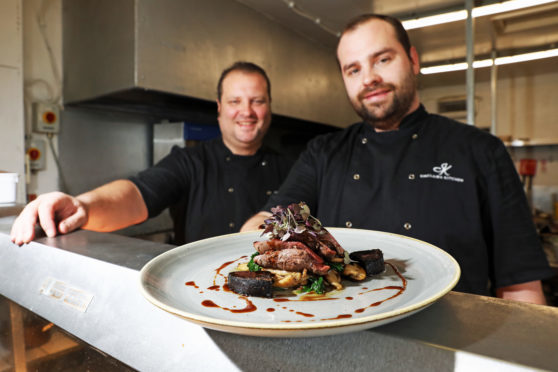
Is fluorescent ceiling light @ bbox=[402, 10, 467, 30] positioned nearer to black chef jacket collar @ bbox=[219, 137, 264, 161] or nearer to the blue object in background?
the blue object in background

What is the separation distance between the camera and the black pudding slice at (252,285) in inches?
22.0

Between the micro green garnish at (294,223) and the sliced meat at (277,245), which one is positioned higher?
the micro green garnish at (294,223)

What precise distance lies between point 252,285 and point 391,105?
1.32 meters

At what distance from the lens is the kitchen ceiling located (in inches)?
150

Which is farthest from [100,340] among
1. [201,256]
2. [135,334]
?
[201,256]

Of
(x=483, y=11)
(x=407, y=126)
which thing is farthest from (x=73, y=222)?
(x=483, y=11)

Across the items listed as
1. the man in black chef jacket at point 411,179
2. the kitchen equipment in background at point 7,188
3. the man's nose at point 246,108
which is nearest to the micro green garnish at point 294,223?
the man in black chef jacket at point 411,179

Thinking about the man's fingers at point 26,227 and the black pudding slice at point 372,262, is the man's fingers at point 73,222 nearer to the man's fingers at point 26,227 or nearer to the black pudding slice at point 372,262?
the man's fingers at point 26,227

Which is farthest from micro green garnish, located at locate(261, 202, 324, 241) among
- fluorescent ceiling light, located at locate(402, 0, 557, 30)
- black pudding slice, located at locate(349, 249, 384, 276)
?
fluorescent ceiling light, located at locate(402, 0, 557, 30)

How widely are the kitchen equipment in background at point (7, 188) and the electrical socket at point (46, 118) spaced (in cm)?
144

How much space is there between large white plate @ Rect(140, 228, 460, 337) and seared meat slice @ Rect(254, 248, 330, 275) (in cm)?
6

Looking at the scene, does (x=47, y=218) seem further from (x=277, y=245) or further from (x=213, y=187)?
(x=213, y=187)

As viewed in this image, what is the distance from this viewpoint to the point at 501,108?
7398 mm

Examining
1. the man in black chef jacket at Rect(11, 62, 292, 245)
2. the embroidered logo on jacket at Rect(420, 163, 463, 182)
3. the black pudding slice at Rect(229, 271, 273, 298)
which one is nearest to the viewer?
the black pudding slice at Rect(229, 271, 273, 298)
